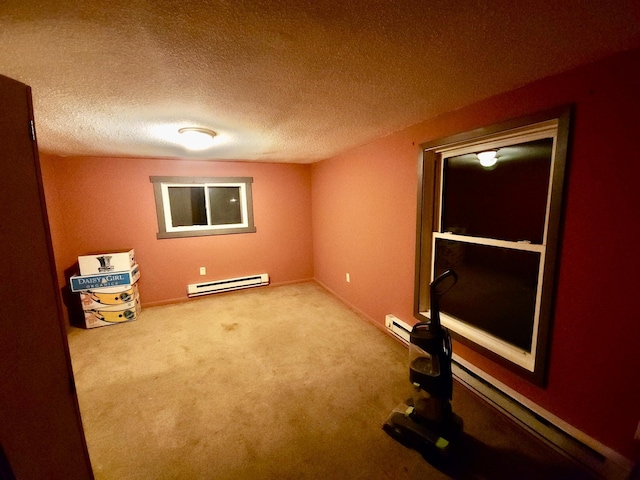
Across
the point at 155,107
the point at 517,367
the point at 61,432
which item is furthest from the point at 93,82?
the point at 517,367

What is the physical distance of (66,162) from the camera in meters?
3.30

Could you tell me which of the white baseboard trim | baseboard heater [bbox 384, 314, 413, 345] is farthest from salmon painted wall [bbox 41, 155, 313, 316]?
the white baseboard trim

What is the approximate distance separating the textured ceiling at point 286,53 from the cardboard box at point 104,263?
1.68 m

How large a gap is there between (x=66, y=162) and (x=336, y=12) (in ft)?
13.3

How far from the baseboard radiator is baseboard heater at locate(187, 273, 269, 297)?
3.17m

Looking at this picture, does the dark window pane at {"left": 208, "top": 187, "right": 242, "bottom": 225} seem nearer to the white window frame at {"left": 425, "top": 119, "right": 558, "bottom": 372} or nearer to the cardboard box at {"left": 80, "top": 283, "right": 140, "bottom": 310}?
the cardboard box at {"left": 80, "top": 283, "right": 140, "bottom": 310}

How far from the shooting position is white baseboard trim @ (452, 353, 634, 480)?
135 centimetres

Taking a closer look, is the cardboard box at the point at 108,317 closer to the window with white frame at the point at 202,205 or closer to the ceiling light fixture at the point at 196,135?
the window with white frame at the point at 202,205

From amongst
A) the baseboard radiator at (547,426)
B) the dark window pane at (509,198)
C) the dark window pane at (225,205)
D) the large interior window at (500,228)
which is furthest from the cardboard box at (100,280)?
the dark window pane at (509,198)

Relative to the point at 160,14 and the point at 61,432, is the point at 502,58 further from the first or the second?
the point at 61,432

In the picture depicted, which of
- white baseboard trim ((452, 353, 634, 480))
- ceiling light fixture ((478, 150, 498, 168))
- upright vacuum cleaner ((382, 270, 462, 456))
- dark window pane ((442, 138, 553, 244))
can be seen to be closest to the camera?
white baseboard trim ((452, 353, 634, 480))

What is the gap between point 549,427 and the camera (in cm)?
158

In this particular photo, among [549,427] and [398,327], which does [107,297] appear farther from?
[549,427]

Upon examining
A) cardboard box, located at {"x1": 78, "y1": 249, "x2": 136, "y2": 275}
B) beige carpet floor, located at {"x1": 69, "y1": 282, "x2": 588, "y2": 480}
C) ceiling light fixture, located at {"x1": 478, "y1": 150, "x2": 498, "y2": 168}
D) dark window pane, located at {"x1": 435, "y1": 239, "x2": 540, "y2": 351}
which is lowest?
beige carpet floor, located at {"x1": 69, "y1": 282, "x2": 588, "y2": 480}
